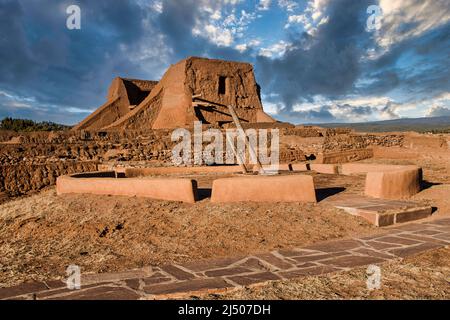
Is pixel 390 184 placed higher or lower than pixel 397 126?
lower

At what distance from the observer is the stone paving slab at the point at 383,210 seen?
206 inches

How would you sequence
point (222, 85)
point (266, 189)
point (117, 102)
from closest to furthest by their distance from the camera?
point (266, 189)
point (222, 85)
point (117, 102)

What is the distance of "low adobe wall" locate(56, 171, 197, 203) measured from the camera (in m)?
6.31

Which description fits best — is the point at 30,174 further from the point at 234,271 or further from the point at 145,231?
the point at 234,271

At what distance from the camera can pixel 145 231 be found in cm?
502

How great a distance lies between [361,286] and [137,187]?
471 cm

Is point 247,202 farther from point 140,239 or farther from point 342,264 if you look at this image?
point 342,264

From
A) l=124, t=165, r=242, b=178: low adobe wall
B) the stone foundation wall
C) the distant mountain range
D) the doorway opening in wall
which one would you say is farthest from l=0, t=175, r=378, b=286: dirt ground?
the distant mountain range

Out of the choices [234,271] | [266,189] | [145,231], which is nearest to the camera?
[234,271]

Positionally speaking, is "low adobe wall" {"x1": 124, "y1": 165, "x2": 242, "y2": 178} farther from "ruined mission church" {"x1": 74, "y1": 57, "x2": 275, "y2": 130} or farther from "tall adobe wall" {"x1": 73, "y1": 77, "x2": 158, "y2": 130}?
"tall adobe wall" {"x1": 73, "y1": 77, "x2": 158, "y2": 130}

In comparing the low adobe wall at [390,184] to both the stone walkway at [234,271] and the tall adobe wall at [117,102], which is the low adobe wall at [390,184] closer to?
the stone walkway at [234,271]

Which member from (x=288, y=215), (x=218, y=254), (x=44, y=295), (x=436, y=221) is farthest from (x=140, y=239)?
(x=436, y=221)

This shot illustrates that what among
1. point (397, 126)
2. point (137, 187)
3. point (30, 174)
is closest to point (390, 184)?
point (137, 187)
